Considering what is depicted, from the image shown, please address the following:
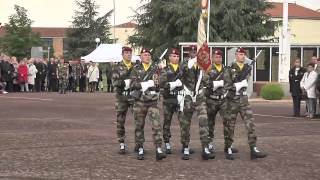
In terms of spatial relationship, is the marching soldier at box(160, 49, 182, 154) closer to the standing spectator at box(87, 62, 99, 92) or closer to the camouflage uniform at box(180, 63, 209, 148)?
the camouflage uniform at box(180, 63, 209, 148)

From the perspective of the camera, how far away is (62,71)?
3247cm

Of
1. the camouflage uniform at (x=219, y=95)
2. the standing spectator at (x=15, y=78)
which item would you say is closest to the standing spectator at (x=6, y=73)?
the standing spectator at (x=15, y=78)

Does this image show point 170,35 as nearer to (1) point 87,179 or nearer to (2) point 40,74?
(2) point 40,74

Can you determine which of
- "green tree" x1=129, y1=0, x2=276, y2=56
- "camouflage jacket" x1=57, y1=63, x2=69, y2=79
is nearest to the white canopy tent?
"green tree" x1=129, y1=0, x2=276, y2=56

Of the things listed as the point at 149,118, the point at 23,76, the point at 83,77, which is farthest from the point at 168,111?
the point at 83,77

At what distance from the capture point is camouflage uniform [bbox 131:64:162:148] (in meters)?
11.1

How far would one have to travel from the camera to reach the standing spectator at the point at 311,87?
19.9 metres

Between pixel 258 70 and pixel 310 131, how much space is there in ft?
63.6

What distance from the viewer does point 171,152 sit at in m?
12.0

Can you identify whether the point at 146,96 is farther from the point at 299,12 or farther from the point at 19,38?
the point at 299,12

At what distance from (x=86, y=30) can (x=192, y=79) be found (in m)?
74.2

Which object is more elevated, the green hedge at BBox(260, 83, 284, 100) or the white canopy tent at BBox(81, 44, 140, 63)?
the white canopy tent at BBox(81, 44, 140, 63)

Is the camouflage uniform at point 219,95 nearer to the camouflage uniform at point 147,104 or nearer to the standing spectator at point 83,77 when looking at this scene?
the camouflage uniform at point 147,104

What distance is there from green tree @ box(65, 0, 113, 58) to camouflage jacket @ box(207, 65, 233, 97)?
71.2m
